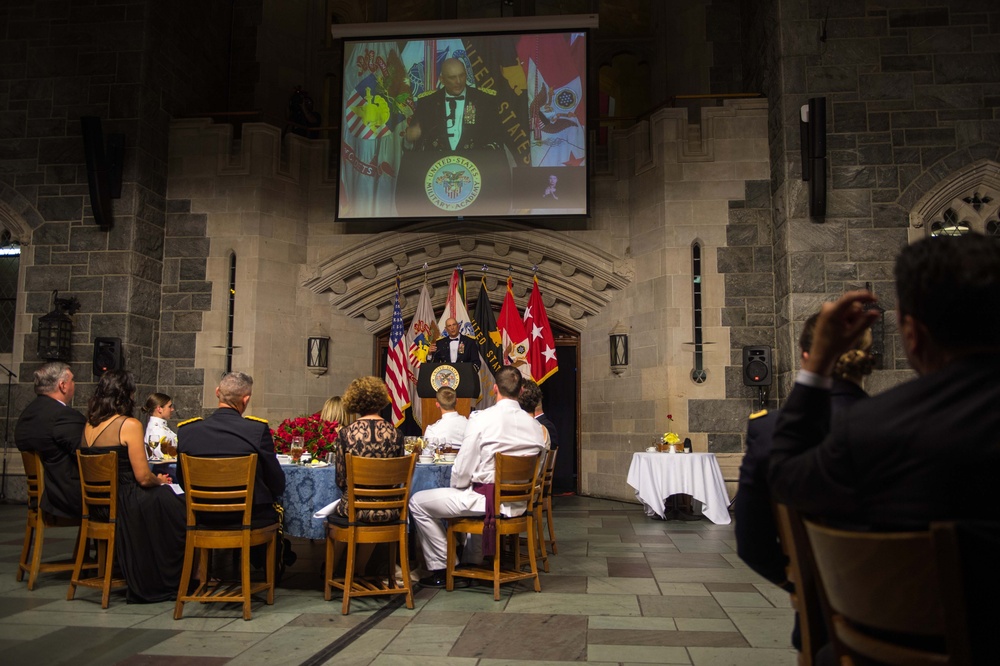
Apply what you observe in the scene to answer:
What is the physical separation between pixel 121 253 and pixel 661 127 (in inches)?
239

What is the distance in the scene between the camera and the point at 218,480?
12.1 feet

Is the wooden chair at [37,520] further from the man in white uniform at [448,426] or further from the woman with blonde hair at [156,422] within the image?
the man in white uniform at [448,426]

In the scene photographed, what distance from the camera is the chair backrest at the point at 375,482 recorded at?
378 cm

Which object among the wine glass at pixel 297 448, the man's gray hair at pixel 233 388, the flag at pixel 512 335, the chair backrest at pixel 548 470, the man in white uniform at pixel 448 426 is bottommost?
the chair backrest at pixel 548 470

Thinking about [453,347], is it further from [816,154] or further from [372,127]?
[816,154]

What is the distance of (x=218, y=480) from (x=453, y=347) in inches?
194

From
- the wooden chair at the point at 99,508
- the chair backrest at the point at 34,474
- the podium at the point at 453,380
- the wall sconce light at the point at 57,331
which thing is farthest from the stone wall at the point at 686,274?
the wall sconce light at the point at 57,331

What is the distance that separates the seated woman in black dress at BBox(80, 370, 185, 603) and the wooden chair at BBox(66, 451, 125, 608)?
50 mm

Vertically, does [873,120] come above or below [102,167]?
above

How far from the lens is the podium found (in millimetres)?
8102

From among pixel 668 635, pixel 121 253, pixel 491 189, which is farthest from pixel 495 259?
pixel 668 635

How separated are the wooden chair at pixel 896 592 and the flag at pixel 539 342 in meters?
7.50

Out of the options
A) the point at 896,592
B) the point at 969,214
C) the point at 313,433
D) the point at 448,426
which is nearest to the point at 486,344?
the point at 448,426

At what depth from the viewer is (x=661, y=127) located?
8734mm
